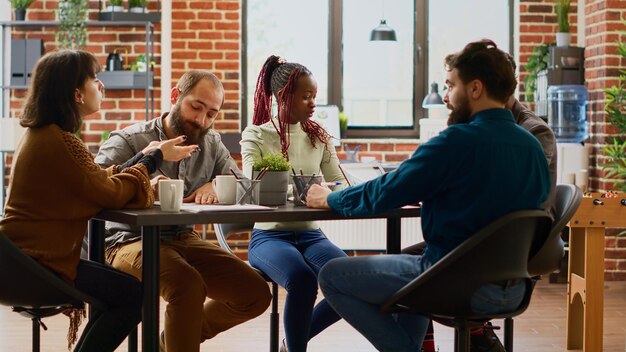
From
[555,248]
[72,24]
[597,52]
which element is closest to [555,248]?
[555,248]

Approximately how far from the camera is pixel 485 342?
348 cm

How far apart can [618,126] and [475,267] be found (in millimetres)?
3886

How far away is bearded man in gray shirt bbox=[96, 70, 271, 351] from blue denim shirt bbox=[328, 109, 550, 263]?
0.80 m

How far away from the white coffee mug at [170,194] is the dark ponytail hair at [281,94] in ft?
3.07

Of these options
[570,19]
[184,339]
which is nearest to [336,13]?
[570,19]

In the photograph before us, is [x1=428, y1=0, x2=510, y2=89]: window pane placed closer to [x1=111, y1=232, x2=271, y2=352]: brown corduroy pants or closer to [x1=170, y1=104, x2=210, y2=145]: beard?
[x1=170, y1=104, x2=210, y2=145]: beard

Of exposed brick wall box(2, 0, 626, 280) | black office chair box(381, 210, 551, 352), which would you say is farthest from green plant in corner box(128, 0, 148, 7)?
black office chair box(381, 210, 551, 352)

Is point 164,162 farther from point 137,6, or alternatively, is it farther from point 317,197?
point 137,6

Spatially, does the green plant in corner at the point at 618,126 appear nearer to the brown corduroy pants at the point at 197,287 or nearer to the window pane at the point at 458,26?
the window pane at the point at 458,26

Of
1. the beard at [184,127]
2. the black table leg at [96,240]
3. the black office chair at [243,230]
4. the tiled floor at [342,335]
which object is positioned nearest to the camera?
the black table leg at [96,240]

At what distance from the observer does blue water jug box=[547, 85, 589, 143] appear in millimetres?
6359

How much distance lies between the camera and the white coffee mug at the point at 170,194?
2697 mm

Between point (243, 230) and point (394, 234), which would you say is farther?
point (243, 230)

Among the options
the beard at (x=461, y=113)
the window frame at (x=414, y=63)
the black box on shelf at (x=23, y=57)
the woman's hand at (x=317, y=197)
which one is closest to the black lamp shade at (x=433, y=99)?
the window frame at (x=414, y=63)
